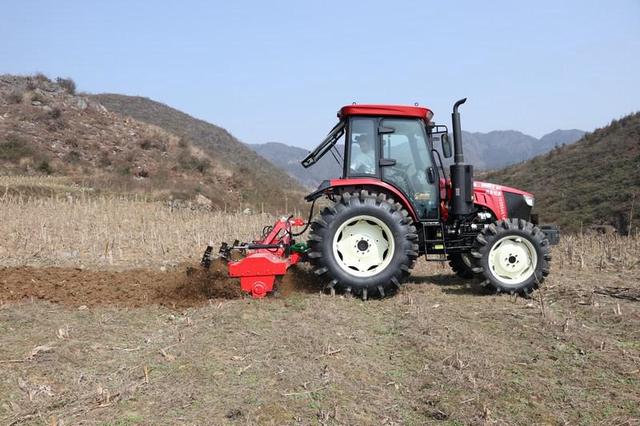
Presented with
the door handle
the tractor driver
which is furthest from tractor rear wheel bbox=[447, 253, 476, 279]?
the tractor driver

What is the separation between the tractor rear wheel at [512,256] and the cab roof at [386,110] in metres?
1.65

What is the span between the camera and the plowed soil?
5891mm

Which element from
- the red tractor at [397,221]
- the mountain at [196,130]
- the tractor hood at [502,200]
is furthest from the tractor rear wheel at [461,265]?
the mountain at [196,130]

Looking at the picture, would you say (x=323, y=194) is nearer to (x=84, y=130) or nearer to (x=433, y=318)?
(x=433, y=318)

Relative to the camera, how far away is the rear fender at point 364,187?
6.39 meters

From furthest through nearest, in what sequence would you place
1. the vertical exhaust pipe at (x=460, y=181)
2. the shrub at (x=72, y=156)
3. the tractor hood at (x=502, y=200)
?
the shrub at (x=72, y=156) → the tractor hood at (x=502, y=200) → the vertical exhaust pipe at (x=460, y=181)

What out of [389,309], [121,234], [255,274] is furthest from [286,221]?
[121,234]

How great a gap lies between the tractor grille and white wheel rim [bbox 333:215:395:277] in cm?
183

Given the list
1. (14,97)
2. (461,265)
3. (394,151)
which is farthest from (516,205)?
(14,97)

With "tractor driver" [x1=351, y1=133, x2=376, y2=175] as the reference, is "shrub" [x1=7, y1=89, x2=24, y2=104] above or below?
above

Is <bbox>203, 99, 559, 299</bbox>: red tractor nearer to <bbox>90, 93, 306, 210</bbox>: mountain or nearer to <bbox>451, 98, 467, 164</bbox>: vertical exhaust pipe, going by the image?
<bbox>451, 98, 467, 164</bbox>: vertical exhaust pipe

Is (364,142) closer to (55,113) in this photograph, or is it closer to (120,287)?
(120,287)

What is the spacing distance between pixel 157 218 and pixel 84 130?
809 inches

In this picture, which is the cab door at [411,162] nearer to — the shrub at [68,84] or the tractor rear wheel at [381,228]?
the tractor rear wheel at [381,228]
